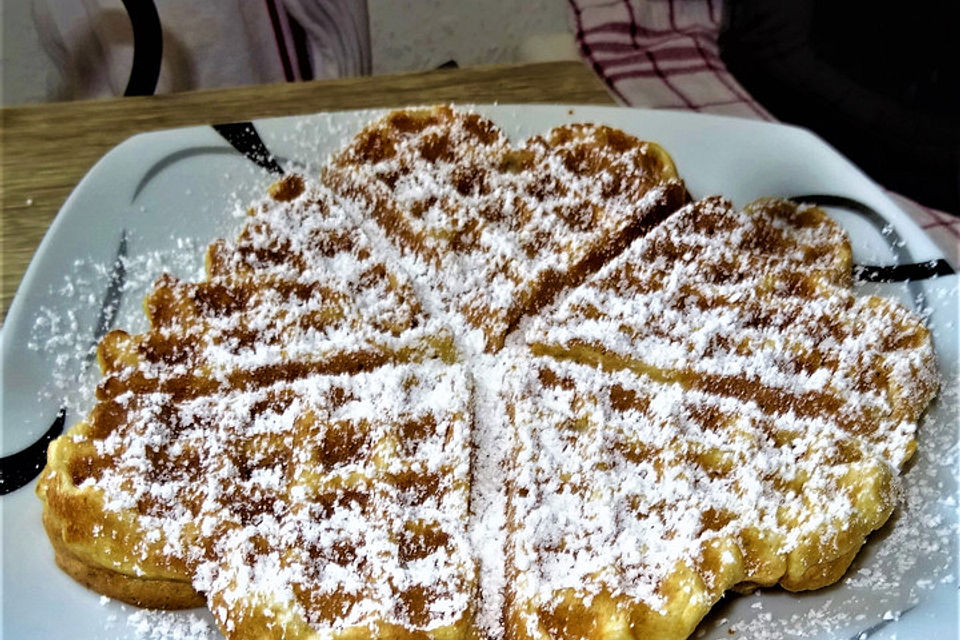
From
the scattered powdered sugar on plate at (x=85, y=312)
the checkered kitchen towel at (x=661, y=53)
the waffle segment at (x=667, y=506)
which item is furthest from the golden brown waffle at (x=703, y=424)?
the checkered kitchen towel at (x=661, y=53)

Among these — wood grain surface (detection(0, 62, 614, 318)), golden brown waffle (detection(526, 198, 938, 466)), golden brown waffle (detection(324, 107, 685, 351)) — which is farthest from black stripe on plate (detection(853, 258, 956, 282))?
wood grain surface (detection(0, 62, 614, 318))

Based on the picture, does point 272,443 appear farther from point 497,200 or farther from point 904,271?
point 904,271

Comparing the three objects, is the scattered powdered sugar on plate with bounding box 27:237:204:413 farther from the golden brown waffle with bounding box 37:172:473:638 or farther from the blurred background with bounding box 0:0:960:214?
the blurred background with bounding box 0:0:960:214

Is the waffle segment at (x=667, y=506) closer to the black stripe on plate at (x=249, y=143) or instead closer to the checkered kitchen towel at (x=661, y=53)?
the black stripe on plate at (x=249, y=143)

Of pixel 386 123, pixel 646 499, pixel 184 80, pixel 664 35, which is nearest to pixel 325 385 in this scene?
pixel 646 499

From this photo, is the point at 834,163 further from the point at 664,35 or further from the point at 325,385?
the point at 664,35

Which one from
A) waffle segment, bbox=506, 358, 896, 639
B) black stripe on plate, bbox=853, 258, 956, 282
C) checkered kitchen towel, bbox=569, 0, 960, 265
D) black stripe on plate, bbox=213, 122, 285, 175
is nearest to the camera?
waffle segment, bbox=506, 358, 896, 639
